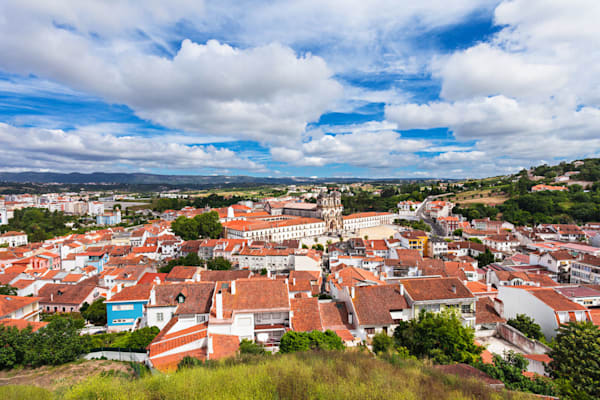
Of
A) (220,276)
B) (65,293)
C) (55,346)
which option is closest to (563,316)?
(220,276)

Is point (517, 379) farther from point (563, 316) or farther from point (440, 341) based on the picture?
point (563, 316)

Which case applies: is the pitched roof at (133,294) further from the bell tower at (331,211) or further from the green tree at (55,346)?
the bell tower at (331,211)

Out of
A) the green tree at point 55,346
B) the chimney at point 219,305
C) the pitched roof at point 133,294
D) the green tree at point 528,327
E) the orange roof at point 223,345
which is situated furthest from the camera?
the pitched roof at point 133,294

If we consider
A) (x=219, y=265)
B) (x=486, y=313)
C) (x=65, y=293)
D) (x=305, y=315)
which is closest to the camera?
(x=305, y=315)

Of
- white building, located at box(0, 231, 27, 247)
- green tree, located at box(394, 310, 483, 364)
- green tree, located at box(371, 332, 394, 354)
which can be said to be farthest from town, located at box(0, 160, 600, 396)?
green tree, located at box(394, 310, 483, 364)

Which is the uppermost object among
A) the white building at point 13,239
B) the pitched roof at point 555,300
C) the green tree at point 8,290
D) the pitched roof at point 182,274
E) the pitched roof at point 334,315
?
the pitched roof at point 555,300

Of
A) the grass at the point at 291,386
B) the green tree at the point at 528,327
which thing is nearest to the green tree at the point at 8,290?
the grass at the point at 291,386

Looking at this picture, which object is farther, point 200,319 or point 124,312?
point 124,312
